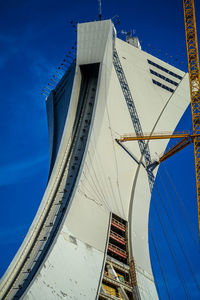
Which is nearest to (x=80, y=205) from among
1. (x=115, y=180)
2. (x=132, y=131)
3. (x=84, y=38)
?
(x=115, y=180)

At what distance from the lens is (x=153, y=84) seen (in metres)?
34.9

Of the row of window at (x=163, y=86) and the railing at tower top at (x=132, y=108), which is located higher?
the row of window at (x=163, y=86)

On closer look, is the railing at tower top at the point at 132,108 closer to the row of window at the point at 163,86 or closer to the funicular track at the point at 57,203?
the funicular track at the point at 57,203

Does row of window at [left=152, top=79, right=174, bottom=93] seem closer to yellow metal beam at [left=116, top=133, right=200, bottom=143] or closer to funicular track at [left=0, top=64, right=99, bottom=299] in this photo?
yellow metal beam at [left=116, top=133, right=200, bottom=143]

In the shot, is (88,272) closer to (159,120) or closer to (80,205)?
(80,205)

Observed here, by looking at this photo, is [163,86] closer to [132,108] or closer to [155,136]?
[132,108]

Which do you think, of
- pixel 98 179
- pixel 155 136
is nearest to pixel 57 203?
pixel 98 179

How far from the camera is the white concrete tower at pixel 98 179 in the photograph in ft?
63.8

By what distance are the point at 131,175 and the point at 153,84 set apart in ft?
32.0

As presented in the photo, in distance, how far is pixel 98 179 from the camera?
24969mm

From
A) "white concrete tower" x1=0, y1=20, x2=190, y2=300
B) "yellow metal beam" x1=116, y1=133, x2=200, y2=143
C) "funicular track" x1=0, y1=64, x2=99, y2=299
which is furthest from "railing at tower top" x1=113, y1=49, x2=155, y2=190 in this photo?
"funicular track" x1=0, y1=64, x2=99, y2=299

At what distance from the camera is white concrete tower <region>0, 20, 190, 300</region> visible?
19.4 meters

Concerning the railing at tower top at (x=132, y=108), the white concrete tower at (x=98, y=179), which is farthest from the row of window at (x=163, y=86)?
the railing at tower top at (x=132, y=108)

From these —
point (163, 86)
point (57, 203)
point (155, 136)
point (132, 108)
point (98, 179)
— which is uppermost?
point (163, 86)
